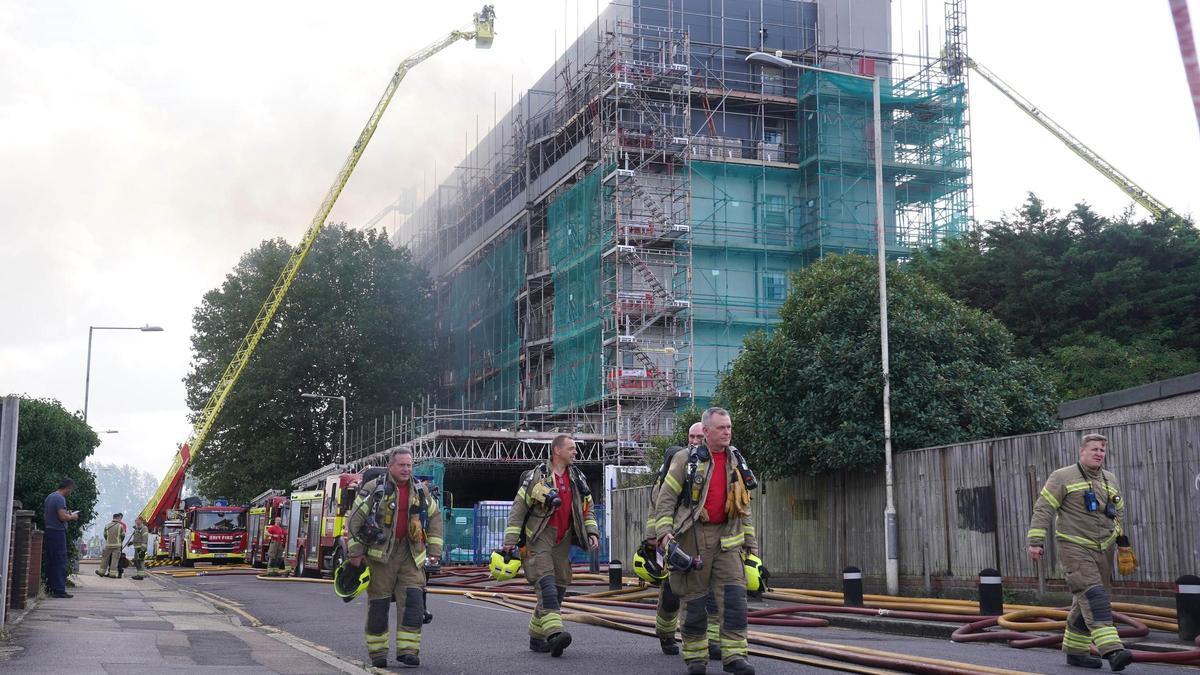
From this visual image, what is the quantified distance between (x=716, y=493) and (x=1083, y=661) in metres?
3.60

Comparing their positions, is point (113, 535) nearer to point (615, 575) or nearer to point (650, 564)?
point (615, 575)

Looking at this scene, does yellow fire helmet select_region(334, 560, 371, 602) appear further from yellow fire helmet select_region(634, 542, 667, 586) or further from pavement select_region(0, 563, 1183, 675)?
yellow fire helmet select_region(634, 542, 667, 586)

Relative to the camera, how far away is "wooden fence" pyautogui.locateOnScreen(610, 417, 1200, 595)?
15.7 metres

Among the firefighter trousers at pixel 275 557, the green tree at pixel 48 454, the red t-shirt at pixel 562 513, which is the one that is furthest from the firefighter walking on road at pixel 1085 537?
the firefighter trousers at pixel 275 557

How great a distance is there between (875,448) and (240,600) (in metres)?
11.1

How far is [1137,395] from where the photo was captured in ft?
66.1

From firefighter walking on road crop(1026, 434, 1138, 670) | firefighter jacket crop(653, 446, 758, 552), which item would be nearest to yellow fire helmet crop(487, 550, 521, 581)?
firefighter jacket crop(653, 446, 758, 552)

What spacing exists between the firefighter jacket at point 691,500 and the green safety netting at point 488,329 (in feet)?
163

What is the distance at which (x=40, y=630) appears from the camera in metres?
13.2

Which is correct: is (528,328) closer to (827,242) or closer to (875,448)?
(827,242)

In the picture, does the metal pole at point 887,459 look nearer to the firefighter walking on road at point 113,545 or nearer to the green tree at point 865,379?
the green tree at point 865,379

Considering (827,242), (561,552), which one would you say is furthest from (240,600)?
(827,242)

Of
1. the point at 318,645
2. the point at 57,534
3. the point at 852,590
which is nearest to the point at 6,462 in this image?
the point at 318,645

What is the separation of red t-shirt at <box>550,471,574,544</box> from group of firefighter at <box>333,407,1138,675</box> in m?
0.01
